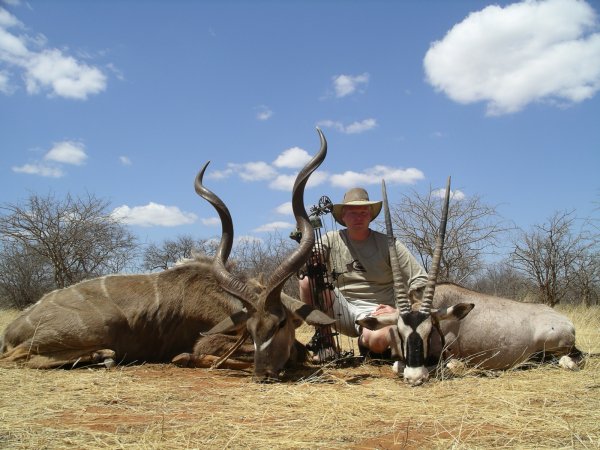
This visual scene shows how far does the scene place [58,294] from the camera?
4.87 metres

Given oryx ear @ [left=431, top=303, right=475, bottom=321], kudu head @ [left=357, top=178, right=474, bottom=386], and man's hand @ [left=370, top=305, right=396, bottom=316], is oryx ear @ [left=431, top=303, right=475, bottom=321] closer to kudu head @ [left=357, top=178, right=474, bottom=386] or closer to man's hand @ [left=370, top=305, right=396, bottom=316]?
kudu head @ [left=357, top=178, right=474, bottom=386]

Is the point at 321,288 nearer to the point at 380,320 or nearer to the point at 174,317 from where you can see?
the point at 380,320

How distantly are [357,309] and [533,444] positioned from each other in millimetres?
3072

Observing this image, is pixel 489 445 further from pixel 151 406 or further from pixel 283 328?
pixel 283 328

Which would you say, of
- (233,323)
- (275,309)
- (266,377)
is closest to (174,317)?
(233,323)

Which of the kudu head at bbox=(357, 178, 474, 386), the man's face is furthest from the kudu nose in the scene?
the man's face

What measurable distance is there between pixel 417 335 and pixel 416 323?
0.36ft

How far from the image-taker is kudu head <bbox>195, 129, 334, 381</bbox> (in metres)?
4.03

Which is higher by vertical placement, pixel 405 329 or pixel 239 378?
pixel 405 329

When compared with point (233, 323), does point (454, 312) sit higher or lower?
higher

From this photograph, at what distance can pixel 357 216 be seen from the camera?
17.5 ft

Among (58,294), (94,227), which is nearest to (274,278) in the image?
(58,294)

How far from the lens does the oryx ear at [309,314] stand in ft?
13.8

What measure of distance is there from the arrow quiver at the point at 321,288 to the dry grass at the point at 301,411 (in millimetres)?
692
